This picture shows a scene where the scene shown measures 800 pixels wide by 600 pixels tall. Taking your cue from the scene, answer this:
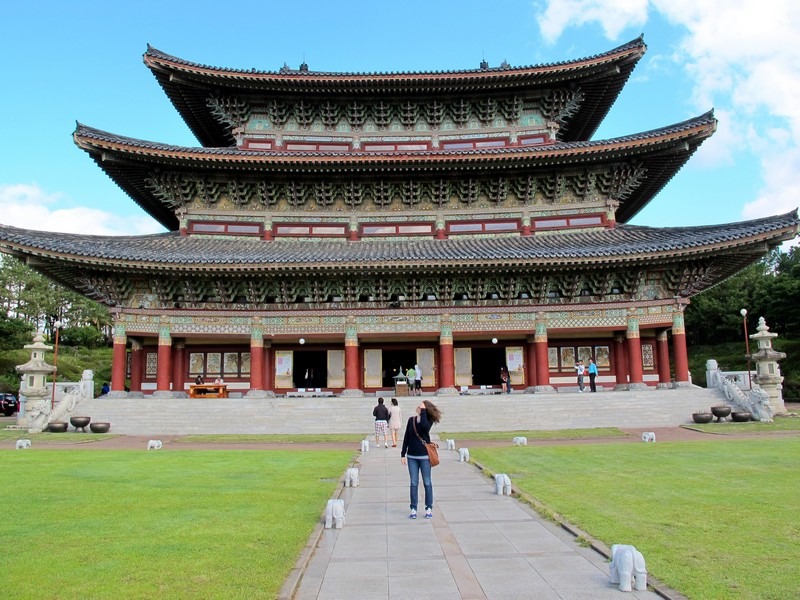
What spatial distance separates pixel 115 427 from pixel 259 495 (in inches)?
694

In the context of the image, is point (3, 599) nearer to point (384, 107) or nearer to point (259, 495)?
point (259, 495)

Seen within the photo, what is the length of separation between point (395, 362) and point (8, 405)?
28.8 meters

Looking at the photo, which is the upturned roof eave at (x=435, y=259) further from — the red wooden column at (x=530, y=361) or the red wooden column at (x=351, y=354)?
the red wooden column at (x=530, y=361)

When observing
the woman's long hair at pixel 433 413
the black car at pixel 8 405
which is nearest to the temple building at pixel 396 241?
the black car at pixel 8 405

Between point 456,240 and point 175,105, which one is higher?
point 175,105

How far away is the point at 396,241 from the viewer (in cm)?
3300

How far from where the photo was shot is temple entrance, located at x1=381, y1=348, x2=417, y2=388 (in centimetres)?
3372

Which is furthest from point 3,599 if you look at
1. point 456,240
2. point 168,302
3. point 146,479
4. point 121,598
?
point 456,240

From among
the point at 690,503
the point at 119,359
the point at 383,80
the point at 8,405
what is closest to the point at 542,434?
the point at 690,503

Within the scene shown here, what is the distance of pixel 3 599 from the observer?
5609 mm

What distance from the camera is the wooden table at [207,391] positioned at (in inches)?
1168

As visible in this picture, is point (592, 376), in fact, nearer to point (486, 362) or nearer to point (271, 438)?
point (486, 362)

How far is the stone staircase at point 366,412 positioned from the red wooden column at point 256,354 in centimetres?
258

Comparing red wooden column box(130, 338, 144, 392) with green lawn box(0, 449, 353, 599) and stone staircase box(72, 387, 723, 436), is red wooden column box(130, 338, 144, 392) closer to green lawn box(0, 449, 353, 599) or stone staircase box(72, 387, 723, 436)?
stone staircase box(72, 387, 723, 436)
